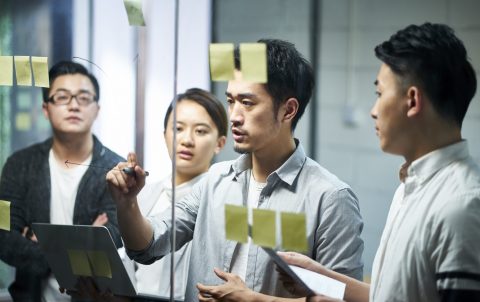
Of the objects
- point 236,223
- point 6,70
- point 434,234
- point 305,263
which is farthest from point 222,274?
point 6,70

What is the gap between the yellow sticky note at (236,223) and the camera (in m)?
1.99

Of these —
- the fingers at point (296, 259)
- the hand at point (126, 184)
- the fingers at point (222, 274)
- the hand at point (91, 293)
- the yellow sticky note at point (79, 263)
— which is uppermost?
the hand at point (126, 184)

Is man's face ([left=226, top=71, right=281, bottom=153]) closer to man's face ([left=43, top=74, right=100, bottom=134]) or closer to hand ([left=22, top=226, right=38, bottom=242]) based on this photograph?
man's face ([left=43, top=74, right=100, bottom=134])

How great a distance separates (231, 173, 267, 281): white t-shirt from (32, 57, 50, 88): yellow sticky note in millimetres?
783

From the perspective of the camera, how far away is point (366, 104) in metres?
1.87

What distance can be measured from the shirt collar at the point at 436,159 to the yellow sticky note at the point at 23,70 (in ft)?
4.14

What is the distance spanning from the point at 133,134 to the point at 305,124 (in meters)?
0.64

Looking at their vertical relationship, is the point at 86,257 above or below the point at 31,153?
below

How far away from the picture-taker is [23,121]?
253 cm

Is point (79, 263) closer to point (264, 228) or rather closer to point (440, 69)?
point (264, 228)

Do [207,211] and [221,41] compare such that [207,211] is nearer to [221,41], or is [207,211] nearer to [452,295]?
[221,41]

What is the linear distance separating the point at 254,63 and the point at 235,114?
0.16m

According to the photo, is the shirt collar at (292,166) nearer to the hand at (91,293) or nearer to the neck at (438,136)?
the neck at (438,136)

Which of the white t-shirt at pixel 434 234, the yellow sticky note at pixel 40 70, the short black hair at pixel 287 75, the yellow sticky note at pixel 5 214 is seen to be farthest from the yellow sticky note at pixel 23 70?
the white t-shirt at pixel 434 234
